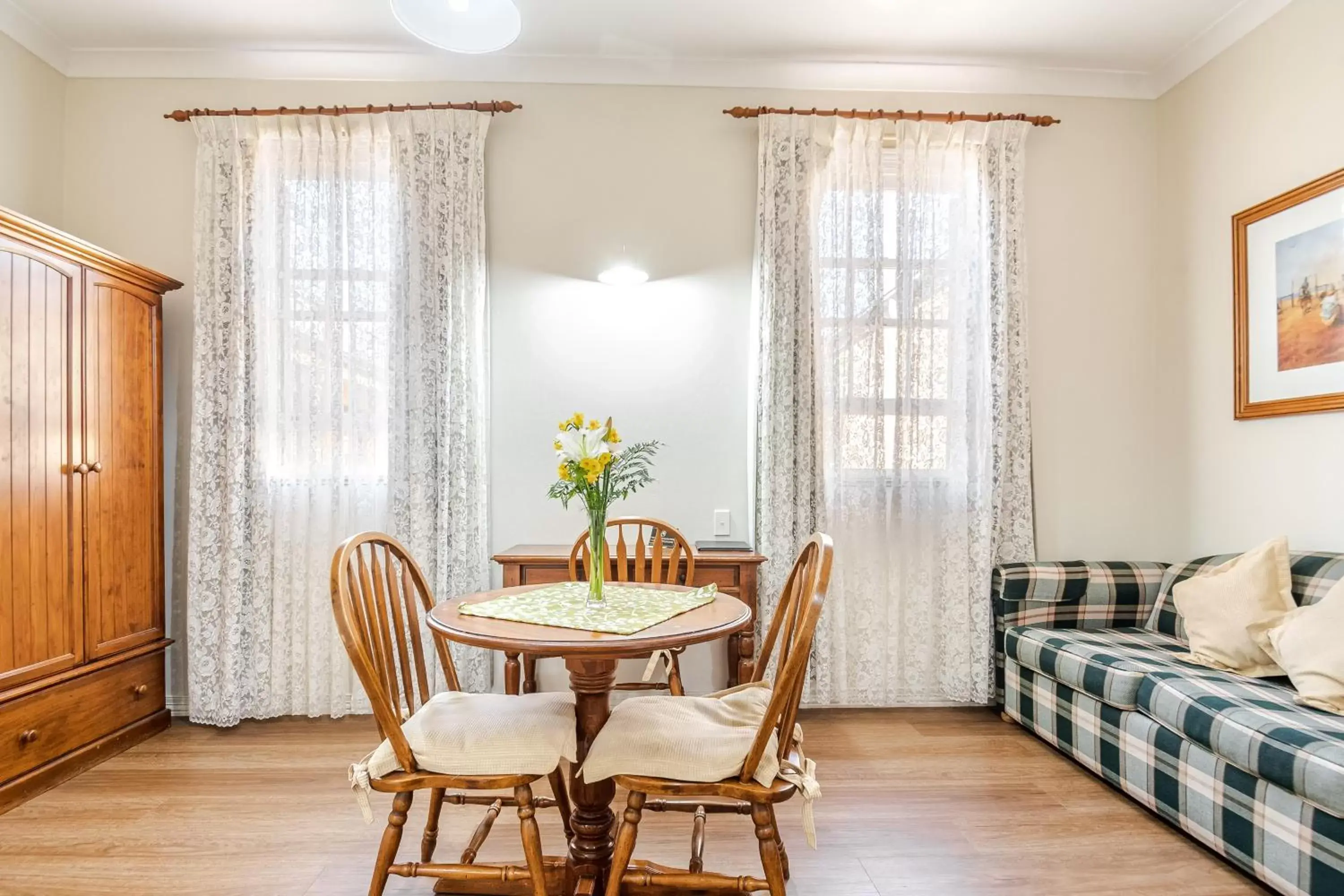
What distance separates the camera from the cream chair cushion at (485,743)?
1.60 m

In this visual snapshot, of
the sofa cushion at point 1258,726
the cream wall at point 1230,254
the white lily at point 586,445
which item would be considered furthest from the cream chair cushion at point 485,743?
the cream wall at point 1230,254

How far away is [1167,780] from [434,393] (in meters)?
2.91

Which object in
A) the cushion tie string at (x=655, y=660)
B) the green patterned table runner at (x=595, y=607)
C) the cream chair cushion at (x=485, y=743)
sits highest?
the green patterned table runner at (x=595, y=607)

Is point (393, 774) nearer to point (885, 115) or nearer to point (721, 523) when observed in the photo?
point (721, 523)

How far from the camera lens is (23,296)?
246cm

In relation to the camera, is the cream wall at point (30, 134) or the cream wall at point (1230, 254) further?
the cream wall at point (30, 134)

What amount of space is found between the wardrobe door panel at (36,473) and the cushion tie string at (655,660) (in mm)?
2018

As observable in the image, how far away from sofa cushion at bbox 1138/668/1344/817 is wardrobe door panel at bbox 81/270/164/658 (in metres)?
3.60

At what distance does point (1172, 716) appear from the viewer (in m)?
2.20

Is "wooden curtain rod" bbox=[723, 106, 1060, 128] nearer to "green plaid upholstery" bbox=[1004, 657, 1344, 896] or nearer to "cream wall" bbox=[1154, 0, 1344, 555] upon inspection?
"cream wall" bbox=[1154, 0, 1344, 555]

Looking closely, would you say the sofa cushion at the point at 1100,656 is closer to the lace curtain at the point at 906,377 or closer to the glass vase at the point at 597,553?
the lace curtain at the point at 906,377

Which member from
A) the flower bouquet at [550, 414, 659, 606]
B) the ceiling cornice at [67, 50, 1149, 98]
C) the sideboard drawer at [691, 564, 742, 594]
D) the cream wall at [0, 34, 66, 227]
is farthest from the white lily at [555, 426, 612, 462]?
the cream wall at [0, 34, 66, 227]

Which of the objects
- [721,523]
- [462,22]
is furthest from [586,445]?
[721,523]

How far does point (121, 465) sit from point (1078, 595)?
383 centimetres
